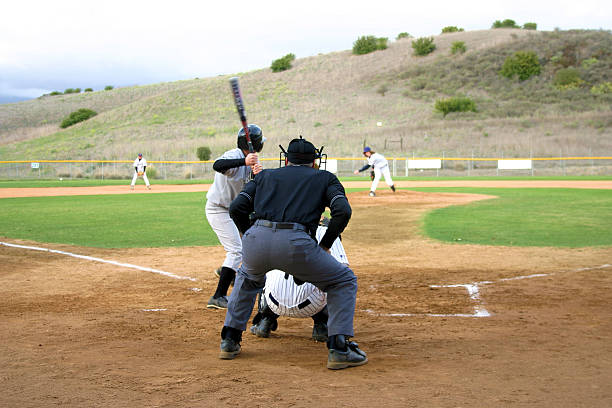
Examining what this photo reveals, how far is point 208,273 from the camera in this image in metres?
9.54

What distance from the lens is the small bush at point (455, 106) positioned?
66125 mm

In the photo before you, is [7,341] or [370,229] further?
[370,229]

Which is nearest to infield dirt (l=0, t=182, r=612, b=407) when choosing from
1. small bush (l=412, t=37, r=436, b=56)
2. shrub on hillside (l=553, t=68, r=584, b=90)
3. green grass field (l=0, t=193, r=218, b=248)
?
green grass field (l=0, t=193, r=218, b=248)

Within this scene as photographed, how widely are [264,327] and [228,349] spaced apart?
936mm

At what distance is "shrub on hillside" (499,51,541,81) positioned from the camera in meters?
73.6

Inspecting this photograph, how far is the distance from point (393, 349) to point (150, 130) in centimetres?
7296

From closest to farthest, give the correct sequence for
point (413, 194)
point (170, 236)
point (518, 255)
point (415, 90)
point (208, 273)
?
point (208, 273) → point (518, 255) → point (170, 236) → point (413, 194) → point (415, 90)

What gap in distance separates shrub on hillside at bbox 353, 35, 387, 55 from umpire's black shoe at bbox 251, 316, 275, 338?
91513mm

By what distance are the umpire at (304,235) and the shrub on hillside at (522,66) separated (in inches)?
2973

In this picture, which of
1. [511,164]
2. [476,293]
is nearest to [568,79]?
[511,164]

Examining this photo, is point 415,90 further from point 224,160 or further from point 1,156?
point 224,160

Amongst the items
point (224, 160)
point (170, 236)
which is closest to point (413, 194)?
point (170, 236)

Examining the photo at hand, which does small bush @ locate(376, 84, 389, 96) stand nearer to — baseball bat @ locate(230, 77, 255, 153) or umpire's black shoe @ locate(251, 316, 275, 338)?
baseball bat @ locate(230, 77, 255, 153)

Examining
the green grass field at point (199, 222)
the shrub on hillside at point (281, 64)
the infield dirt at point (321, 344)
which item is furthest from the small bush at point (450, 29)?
the infield dirt at point (321, 344)
